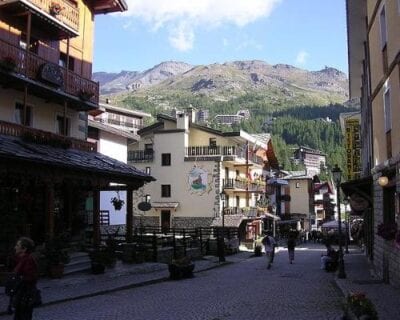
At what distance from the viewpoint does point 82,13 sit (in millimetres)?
25969

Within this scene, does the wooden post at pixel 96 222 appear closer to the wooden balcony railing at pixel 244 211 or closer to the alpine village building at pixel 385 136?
the alpine village building at pixel 385 136

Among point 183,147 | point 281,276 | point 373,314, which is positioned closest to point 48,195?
point 281,276

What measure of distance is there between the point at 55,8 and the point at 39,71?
3.17 metres

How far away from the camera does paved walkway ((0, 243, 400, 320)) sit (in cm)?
1277

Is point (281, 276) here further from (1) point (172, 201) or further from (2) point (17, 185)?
(1) point (172, 201)

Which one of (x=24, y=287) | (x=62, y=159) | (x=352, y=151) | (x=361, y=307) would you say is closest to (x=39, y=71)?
(x=62, y=159)

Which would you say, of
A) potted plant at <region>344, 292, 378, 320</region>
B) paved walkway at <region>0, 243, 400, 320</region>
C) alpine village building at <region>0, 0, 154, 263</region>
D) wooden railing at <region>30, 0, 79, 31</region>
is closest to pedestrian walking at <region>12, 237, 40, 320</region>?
paved walkway at <region>0, 243, 400, 320</region>

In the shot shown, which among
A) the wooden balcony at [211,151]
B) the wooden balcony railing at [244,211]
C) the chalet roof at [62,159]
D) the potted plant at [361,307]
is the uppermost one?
the wooden balcony at [211,151]

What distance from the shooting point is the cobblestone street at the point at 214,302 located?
38.2 feet

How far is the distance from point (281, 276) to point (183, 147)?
95.8 ft

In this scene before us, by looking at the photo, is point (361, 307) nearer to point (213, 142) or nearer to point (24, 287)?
point (24, 287)

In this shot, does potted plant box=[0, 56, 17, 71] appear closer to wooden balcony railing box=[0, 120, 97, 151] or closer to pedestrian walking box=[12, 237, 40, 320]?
wooden balcony railing box=[0, 120, 97, 151]

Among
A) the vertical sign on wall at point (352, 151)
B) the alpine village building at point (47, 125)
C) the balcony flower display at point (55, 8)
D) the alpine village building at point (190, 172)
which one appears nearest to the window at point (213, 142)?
the alpine village building at point (190, 172)

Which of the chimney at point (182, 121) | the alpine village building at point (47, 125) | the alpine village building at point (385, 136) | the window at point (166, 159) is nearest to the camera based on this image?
the alpine village building at point (385, 136)
